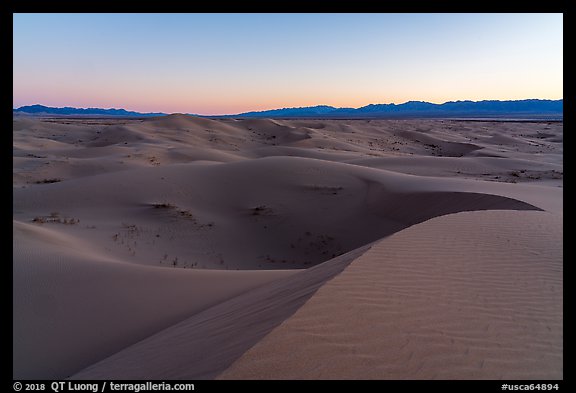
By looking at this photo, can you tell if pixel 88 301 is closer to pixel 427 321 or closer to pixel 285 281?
pixel 285 281

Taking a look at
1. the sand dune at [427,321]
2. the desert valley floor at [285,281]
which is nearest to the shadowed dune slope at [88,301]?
the desert valley floor at [285,281]

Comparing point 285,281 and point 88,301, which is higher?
point 285,281

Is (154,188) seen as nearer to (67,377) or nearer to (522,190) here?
(67,377)

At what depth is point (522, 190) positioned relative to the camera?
13.4 meters

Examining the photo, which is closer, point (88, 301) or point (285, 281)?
point (285, 281)

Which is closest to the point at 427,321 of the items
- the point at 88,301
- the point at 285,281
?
the point at 285,281

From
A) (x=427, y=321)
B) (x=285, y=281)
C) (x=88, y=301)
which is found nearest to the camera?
(x=427, y=321)

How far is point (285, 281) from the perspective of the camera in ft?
18.6

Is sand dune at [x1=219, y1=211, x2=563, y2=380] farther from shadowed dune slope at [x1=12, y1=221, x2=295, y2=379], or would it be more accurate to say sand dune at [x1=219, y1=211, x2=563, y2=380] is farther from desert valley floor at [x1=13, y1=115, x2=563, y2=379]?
shadowed dune slope at [x1=12, y1=221, x2=295, y2=379]

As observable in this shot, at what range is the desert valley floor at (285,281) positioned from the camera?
326 cm

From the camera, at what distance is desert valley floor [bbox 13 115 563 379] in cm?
326

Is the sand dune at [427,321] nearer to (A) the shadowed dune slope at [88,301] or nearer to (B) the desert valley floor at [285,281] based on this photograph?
(B) the desert valley floor at [285,281]

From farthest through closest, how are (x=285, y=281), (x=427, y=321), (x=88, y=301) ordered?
(x=88, y=301) < (x=285, y=281) < (x=427, y=321)

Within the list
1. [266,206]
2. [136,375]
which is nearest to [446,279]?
[136,375]
